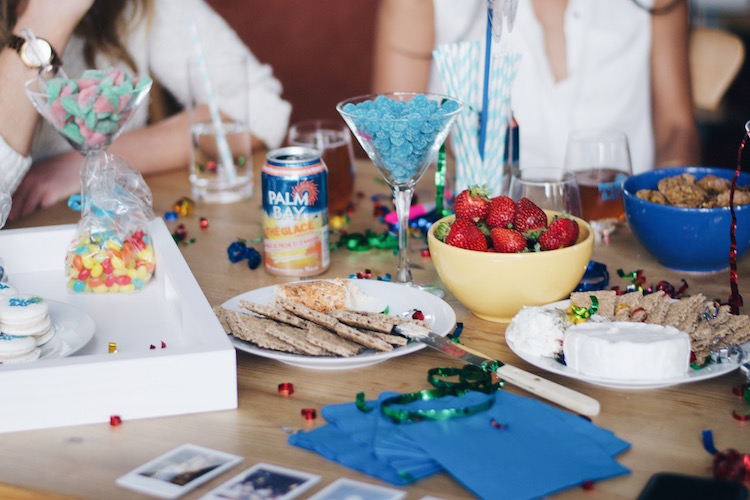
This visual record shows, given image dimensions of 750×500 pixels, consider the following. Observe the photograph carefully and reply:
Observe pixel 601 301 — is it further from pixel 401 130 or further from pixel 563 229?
pixel 401 130

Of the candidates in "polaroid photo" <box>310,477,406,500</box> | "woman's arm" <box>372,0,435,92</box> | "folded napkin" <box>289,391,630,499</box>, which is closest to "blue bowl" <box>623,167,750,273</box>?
"folded napkin" <box>289,391,630,499</box>

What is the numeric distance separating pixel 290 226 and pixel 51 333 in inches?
17.0

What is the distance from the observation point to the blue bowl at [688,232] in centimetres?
139

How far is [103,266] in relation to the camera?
1396mm

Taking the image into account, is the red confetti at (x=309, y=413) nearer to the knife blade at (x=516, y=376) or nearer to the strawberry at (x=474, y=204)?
the knife blade at (x=516, y=376)

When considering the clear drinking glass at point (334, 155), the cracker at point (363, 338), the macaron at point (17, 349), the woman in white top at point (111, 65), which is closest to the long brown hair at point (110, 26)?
the woman in white top at point (111, 65)

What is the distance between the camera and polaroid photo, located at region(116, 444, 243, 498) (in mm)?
841

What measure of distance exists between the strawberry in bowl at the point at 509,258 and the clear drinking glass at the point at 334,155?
1.79ft

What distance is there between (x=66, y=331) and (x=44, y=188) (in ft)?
3.43

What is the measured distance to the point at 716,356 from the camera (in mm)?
1069

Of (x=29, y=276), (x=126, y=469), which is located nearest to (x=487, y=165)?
(x=29, y=276)

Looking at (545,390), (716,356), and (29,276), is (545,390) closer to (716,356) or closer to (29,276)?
(716,356)

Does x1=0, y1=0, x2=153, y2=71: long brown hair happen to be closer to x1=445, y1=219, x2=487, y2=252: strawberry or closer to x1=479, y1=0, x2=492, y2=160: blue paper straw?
x1=479, y1=0, x2=492, y2=160: blue paper straw

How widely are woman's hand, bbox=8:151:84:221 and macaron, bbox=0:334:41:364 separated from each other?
999 mm
